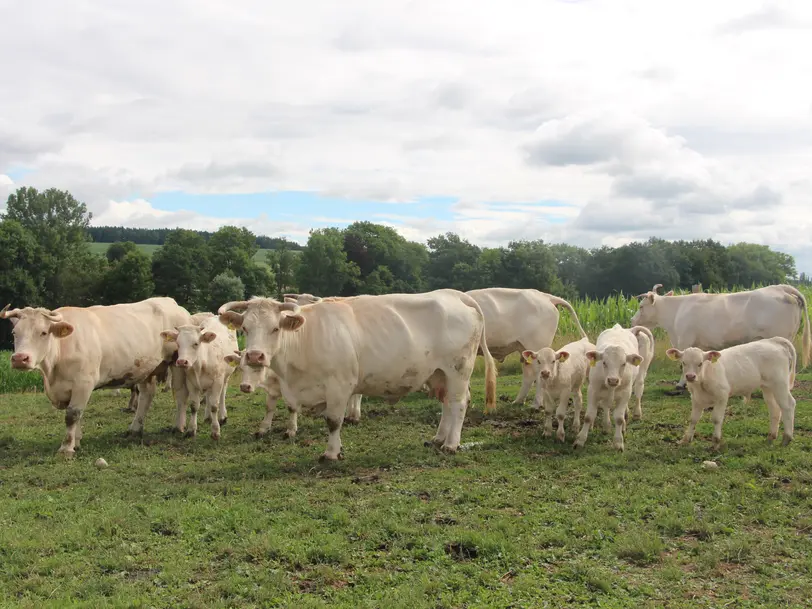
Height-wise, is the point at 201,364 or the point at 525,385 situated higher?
the point at 201,364

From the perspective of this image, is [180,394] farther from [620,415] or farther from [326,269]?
[326,269]

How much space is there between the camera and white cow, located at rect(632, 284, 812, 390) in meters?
14.5

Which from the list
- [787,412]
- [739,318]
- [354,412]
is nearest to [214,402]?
[354,412]

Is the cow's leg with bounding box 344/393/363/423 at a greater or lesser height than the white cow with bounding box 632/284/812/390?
lesser

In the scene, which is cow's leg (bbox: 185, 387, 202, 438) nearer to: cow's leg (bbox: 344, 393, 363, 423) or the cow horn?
the cow horn

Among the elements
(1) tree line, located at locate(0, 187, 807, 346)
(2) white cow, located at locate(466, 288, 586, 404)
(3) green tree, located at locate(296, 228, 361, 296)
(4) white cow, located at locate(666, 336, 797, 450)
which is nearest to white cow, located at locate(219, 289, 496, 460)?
(4) white cow, located at locate(666, 336, 797, 450)

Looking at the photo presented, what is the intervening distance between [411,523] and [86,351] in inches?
248

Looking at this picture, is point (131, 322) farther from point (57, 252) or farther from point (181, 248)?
point (57, 252)

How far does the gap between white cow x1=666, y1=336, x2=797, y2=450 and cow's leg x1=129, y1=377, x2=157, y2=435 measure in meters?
8.36

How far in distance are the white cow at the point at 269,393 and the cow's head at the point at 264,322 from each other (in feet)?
2.26

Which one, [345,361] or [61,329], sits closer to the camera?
[345,361]

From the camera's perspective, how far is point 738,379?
9844mm

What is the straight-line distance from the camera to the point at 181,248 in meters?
62.0

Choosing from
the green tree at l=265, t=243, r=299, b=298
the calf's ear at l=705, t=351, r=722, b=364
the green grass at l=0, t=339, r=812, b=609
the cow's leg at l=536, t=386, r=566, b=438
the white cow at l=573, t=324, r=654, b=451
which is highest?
the green tree at l=265, t=243, r=299, b=298
